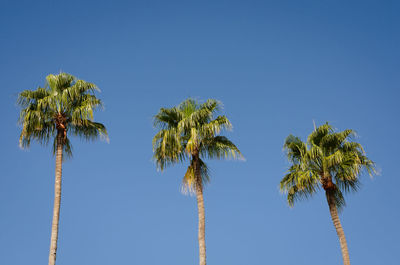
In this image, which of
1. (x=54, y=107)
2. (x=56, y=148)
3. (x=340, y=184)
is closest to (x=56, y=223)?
(x=56, y=148)

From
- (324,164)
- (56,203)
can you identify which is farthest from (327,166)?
(56,203)

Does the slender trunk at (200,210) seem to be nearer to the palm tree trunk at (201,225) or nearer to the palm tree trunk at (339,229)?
the palm tree trunk at (201,225)

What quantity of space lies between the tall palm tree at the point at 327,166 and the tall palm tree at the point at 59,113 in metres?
10.6

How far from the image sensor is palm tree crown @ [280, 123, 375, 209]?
28797mm

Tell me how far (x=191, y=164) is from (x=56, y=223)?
716cm

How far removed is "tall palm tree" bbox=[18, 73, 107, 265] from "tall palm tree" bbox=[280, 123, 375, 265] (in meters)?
10.6

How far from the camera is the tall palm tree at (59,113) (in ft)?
92.7

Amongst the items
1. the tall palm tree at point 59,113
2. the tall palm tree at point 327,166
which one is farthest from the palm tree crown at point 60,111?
the tall palm tree at point 327,166

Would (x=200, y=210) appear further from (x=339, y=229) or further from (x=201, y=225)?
(x=339, y=229)

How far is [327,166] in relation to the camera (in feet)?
95.2

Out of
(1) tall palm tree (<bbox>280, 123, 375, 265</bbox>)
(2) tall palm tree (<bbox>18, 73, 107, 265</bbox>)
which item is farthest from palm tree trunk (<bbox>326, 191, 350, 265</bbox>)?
(2) tall palm tree (<bbox>18, 73, 107, 265</bbox>)

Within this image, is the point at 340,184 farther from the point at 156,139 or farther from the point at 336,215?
the point at 156,139

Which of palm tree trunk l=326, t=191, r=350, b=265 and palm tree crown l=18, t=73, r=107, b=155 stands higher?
palm tree crown l=18, t=73, r=107, b=155

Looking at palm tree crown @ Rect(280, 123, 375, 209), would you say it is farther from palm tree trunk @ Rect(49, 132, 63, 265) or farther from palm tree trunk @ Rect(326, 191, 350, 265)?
palm tree trunk @ Rect(49, 132, 63, 265)
